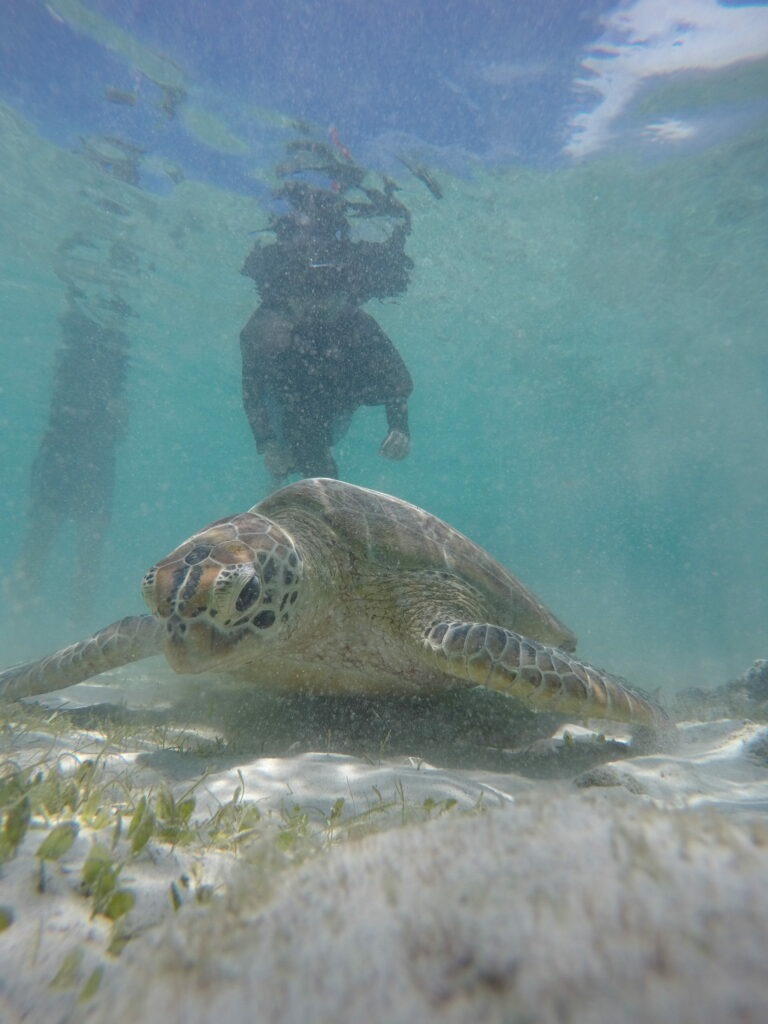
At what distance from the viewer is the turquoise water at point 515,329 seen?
50.6 ft

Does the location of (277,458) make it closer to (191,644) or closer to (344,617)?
(344,617)

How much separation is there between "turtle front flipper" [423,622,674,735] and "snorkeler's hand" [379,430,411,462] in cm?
566

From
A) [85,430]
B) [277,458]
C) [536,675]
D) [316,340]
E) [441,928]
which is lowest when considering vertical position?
[441,928]

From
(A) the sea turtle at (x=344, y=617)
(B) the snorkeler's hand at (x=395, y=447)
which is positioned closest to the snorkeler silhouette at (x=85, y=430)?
(B) the snorkeler's hand at (x=395, y=447)

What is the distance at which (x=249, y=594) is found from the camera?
104 inches

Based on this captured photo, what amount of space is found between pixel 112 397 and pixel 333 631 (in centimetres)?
1925

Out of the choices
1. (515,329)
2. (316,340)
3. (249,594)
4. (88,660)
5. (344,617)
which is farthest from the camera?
(515,329)

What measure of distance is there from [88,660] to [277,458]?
6124 millimetres

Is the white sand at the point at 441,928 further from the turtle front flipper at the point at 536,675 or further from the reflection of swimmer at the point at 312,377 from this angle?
the reflection of swimmer at the point at 312,377

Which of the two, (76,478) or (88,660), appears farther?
(76,478)

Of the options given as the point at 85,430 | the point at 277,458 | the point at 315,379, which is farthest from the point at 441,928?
the point at 85,430

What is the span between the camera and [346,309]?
10898 millimetres

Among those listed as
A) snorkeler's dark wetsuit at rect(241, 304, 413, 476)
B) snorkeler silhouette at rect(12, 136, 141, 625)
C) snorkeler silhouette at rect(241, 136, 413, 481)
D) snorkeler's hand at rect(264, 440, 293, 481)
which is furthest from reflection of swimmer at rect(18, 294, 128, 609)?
snorkeler's hand at rect(264, 440, 293, 481)

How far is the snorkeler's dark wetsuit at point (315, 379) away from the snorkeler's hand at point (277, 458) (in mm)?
33
